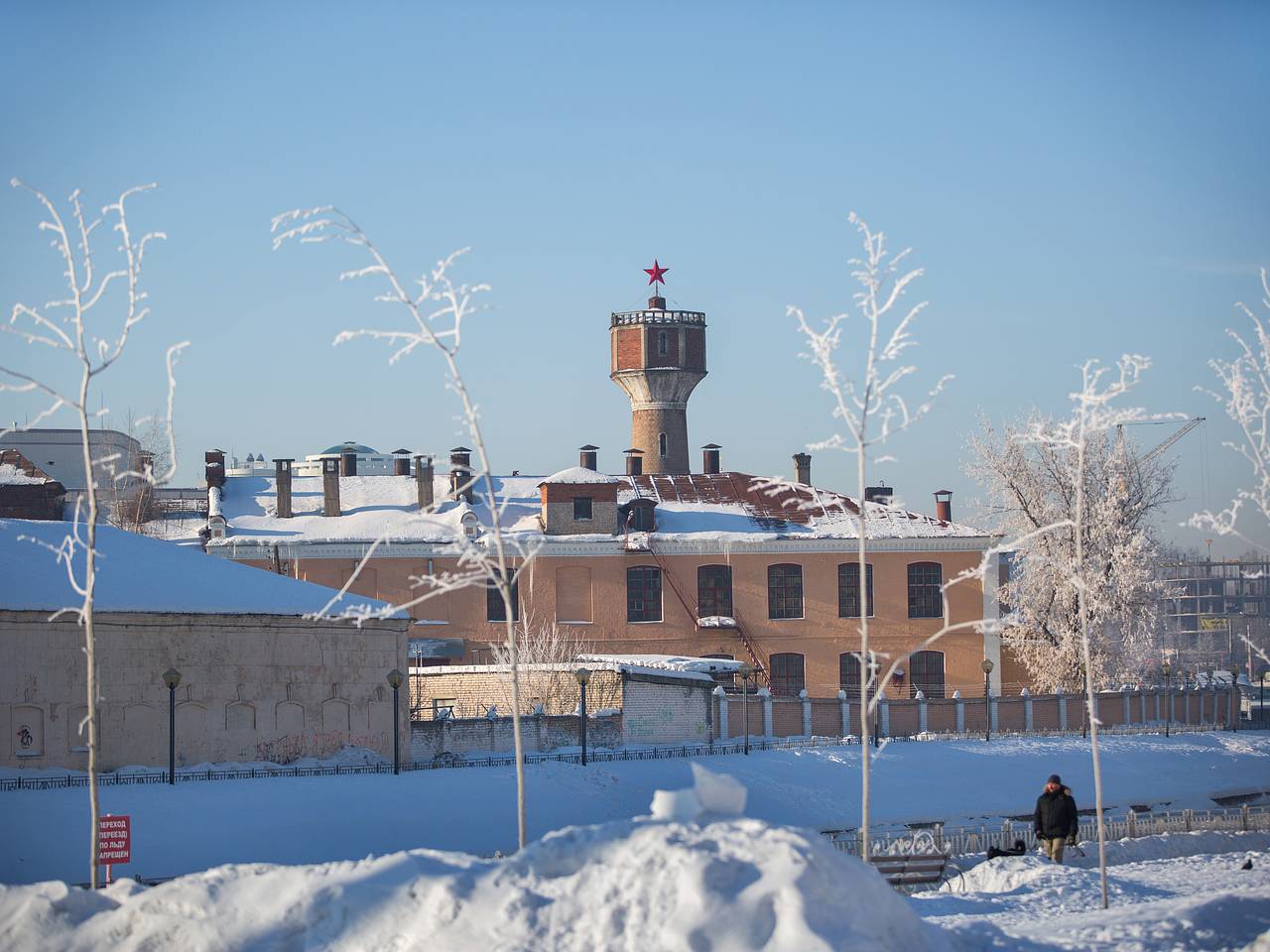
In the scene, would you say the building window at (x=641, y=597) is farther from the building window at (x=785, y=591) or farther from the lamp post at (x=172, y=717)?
the lamp post at (x=172, y=717)

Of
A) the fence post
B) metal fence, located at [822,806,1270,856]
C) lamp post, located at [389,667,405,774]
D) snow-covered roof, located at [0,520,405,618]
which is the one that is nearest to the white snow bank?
metal fence, located at [822,806,1270,856]

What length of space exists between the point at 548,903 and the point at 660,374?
54.2m

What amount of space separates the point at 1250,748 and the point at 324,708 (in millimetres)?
22798

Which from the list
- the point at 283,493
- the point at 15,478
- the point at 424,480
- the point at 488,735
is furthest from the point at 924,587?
the point at 15,478

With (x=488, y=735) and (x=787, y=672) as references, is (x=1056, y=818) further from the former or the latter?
(x=787, y=672)

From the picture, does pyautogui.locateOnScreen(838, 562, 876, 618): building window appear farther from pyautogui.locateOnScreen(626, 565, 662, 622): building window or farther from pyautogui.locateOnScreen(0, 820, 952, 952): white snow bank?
pyautogui.locateOnScreen(0, 820, 952, 952): white snow bank

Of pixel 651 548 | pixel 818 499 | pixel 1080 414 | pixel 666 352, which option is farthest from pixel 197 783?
pixel 666 352

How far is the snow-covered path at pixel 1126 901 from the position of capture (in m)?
12.6

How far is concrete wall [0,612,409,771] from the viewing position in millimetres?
27094

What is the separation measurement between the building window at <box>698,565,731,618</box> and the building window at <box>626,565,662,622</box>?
1.28 m

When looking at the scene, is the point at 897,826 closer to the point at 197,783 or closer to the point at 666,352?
the point at 197,783

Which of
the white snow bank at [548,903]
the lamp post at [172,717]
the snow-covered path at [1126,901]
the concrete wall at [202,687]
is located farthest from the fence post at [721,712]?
the white snow bank at [548,903]

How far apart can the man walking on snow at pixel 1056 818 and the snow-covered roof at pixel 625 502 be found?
27.5 m

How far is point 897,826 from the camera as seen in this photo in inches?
1197
